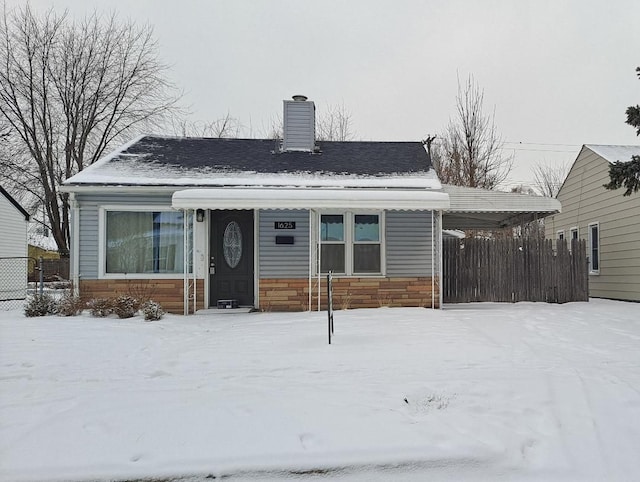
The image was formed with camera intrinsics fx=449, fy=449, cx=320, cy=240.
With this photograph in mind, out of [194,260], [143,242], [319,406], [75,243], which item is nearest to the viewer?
[319,406]

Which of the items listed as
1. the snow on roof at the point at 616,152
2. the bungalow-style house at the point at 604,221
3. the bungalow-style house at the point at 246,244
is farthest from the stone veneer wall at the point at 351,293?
→ the snow on roof at the point at 616,152

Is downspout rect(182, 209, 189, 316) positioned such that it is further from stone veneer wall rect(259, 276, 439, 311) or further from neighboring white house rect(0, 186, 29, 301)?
neighboring white house rect(0, 186, 29, 301)

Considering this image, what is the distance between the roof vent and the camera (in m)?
12.9

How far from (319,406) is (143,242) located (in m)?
7.37

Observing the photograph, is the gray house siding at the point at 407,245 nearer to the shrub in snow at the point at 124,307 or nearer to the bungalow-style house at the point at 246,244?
the bungalow-style house at the point at 246,244

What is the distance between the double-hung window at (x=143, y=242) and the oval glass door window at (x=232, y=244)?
801mm

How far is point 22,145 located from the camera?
2166 centimetres

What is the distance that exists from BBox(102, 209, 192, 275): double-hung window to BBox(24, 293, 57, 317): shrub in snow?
1376mm

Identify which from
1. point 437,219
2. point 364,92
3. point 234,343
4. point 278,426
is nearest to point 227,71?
point 364,92

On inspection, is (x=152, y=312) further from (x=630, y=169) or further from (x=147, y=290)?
(x=630, y=169)

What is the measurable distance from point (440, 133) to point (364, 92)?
4.86 metres

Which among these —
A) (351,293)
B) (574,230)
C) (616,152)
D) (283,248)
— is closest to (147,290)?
(283,248)

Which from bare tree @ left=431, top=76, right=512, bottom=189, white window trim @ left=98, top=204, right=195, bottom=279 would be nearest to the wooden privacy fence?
white window trim @ left=98, top=204, right=195, bottom=279

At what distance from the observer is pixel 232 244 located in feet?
33.8
